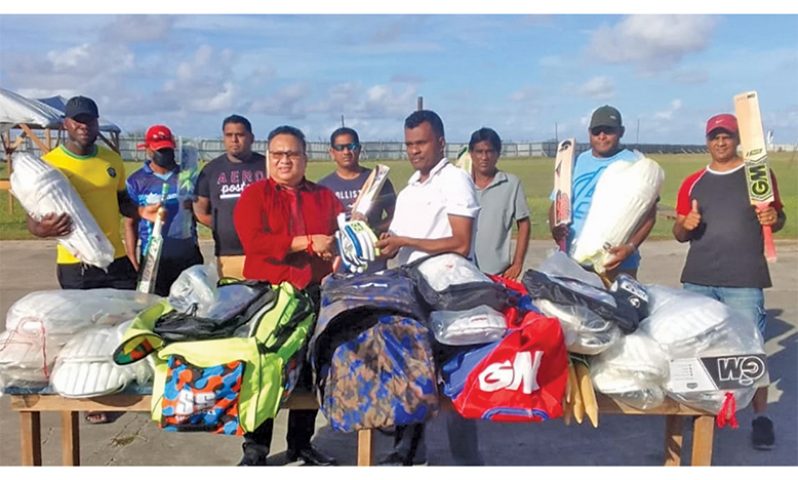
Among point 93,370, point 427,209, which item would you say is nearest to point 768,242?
point 427,209

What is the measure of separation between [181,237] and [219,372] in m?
1.99

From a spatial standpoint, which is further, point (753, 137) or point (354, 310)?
point (753, 137)

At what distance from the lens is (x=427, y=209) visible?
3.65 meters

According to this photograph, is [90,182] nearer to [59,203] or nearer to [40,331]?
[59,203]

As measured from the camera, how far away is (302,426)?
3.94 meters

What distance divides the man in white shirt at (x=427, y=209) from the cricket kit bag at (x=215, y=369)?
0.83 meters

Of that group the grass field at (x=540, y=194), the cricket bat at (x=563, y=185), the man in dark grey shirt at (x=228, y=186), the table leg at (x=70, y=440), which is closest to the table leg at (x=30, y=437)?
the table leg at (x=70, y=440)

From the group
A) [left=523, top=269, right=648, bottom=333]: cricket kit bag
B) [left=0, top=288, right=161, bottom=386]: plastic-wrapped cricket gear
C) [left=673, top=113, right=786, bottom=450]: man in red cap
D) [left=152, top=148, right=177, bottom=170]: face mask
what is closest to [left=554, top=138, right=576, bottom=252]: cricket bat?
[left=673, top=113, right=786, bottom=450]: man in red cap

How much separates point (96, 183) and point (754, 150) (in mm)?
3542

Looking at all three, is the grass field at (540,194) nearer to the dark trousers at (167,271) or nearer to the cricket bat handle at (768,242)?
the dark trousers at (167,271)

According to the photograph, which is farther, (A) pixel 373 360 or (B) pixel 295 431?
(B) pixel 295 431

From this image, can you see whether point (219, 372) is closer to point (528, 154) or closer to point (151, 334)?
point (151, 334)

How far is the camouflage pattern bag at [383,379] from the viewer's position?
111 inches

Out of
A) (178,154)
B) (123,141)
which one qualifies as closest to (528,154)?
(123,141)
